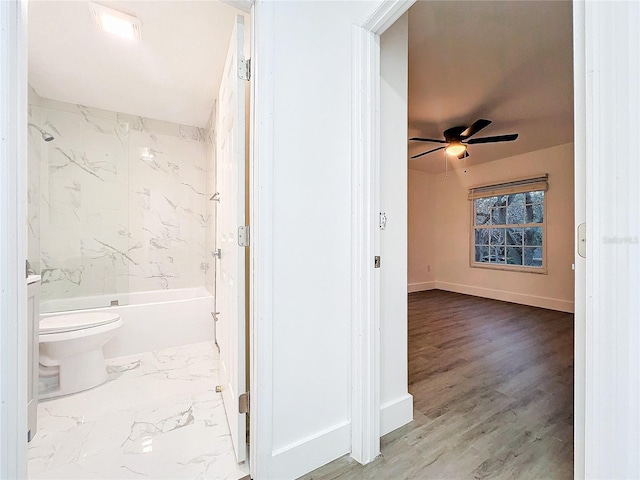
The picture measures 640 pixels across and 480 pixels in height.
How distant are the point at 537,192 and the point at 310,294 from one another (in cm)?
501

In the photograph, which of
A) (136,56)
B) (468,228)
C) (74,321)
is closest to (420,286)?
(468,228)

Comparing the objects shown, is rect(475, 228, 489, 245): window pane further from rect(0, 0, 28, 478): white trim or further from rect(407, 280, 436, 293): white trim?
rect(0, 0, 28, 478): white trim

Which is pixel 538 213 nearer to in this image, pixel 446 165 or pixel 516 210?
pixel 516 210

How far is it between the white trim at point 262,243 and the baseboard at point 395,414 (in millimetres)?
659

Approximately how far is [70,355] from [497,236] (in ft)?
19.8

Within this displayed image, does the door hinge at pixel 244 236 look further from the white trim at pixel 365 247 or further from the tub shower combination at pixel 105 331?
the tub shower combination at pixel 105 331

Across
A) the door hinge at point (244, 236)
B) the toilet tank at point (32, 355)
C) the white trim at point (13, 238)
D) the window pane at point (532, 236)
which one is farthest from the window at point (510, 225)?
the toilet tank at point (32, 355)

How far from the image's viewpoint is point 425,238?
6.12 meters

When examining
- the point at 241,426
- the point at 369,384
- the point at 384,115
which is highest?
the point at 384,115

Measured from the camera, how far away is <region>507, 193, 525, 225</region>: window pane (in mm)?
4852
